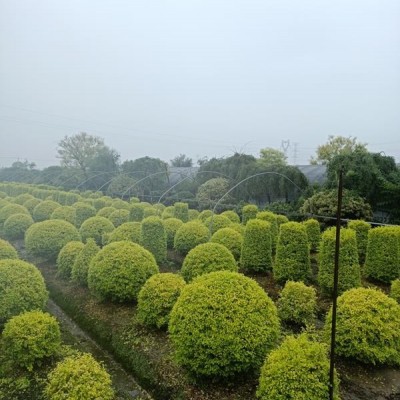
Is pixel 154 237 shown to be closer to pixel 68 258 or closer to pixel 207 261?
pixel 68 258

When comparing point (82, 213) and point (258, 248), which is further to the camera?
point (82, 213)

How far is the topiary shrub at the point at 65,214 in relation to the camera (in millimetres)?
16495

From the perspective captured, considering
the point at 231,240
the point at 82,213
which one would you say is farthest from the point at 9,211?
the point at 231,240

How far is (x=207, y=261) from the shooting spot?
840cm

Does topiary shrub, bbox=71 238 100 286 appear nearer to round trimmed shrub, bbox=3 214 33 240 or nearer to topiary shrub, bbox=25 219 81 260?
topiary shrub, bbox=25 219 81 260

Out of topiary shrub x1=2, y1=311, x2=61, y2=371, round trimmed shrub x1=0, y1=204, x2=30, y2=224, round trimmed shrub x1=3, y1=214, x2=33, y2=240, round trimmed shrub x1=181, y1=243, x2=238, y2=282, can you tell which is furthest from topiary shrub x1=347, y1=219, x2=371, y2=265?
round trimmed shrub x1=0, y1=204, x2=30, y2=224

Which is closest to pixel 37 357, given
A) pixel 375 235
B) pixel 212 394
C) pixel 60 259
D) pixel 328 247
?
pixel 212 394

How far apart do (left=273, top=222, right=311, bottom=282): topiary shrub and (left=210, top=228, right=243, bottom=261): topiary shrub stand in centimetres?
208

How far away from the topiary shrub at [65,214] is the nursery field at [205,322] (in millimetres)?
4938

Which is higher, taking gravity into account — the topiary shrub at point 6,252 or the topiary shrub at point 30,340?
the topiary shrub at point 6,252

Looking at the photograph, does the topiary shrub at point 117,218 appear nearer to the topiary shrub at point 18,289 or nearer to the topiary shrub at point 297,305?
the topiary shrub at point 18,289

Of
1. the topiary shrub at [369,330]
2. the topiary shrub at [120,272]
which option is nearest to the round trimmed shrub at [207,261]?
the topiary shrub at [120,272]

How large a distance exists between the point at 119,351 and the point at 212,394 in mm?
2176

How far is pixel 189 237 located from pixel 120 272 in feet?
15.0
